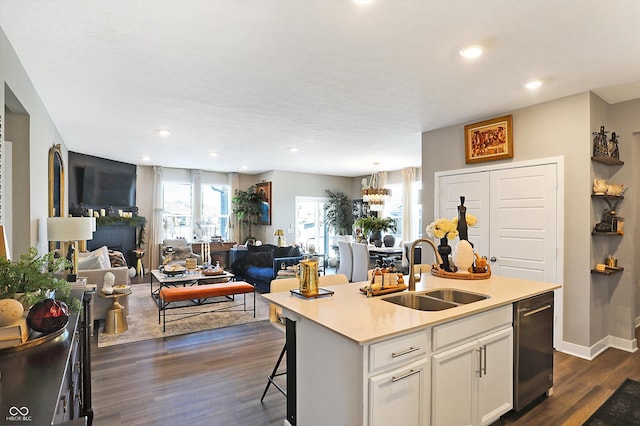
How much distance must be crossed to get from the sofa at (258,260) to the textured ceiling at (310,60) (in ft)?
9.63

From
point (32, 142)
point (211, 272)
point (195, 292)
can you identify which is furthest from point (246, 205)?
point (32, 142)

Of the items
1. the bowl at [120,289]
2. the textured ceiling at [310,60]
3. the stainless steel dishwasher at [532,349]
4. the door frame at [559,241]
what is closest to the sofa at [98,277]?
the bowl at [120,289]

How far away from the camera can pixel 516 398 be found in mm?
2479

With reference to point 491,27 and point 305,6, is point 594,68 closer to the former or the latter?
point 491,27

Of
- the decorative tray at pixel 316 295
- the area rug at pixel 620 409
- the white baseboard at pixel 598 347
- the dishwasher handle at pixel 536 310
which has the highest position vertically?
the decorative tray at pixel 316 295

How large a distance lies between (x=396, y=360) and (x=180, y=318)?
3.98 m

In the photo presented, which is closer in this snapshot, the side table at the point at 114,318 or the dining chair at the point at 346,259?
the side table at the point at 114,318

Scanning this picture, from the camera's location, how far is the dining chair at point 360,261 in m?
6.79

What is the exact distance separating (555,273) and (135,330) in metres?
4.95

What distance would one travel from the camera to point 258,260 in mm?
7230

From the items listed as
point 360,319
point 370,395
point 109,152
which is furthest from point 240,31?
→ point 109,152

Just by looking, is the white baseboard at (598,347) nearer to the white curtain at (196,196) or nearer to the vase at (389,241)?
the vase at (389,241)

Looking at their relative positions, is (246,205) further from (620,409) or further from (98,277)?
(620,409)

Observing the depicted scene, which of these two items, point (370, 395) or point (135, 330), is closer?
point (370, 395)
